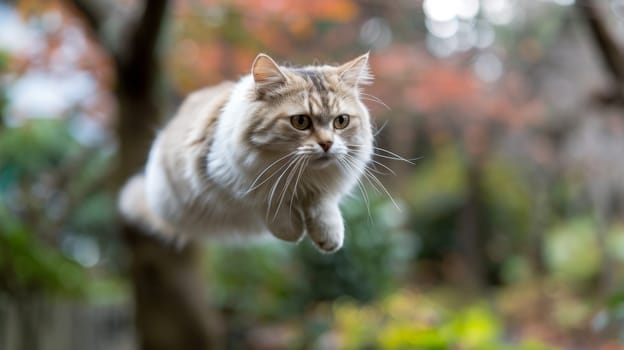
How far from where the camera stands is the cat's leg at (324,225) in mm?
1339

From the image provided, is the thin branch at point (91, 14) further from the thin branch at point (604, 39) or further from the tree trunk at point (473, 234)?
Result: the tree trunk at point (473, 234)

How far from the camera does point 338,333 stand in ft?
13.5

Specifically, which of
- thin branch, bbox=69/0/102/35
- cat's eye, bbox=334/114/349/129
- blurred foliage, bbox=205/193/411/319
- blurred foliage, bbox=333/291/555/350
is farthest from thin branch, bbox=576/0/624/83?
thin branch, bbox=69/0/102/35

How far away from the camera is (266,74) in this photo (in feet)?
4.03

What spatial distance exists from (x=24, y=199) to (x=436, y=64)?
340 centimetres

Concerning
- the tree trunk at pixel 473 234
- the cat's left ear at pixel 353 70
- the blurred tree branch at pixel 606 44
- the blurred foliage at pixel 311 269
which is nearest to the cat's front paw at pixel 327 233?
the cat's left ear at pixel 353 70

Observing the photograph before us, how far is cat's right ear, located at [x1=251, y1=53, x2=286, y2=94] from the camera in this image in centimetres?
119

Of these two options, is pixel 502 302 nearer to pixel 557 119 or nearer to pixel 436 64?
pixel 557 119

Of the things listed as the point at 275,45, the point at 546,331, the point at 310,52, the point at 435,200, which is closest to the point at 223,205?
the point at 275,45

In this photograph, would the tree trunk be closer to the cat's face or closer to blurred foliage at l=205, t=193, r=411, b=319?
blurred foliage at l=205, t=193, r=411, b=319

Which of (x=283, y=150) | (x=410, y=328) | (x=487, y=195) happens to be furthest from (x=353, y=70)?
(x=487, y=195)

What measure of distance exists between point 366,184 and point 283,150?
4.08 feet

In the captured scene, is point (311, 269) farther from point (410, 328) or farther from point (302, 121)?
point (302, 121)

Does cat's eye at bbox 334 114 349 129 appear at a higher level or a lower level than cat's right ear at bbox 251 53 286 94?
lower
